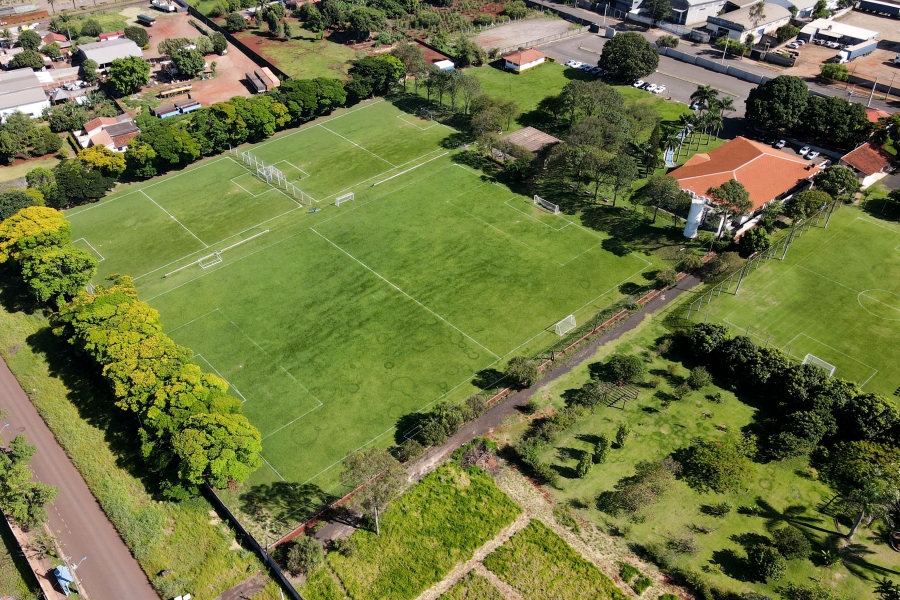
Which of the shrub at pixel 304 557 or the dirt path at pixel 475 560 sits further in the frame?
the shrub at pixel 304 557

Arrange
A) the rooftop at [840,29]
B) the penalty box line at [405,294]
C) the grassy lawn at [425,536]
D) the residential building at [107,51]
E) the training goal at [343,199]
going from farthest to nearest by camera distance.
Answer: the rooftop at [840,29]
the residential building at [107,51]
the training goal at [343,199]
the penalty box line at [405,294]
the grassy lawn at [425,536]

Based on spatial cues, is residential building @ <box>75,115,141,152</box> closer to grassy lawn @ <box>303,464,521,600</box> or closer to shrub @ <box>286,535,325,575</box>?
shrub @ <box>286,535,325,575</box>

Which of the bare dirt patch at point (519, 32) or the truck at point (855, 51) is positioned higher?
the truck at point (855, 51)

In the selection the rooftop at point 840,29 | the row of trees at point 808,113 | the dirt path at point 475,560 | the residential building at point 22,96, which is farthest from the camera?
the rooftop at point 840,29

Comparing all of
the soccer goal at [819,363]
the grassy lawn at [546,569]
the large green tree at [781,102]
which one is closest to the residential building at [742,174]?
the large green tree at [781,102]

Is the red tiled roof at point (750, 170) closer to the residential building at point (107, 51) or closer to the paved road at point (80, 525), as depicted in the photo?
the paved road at point (80, 525)

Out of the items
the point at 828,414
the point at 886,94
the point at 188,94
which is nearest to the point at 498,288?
the point at 828,414
